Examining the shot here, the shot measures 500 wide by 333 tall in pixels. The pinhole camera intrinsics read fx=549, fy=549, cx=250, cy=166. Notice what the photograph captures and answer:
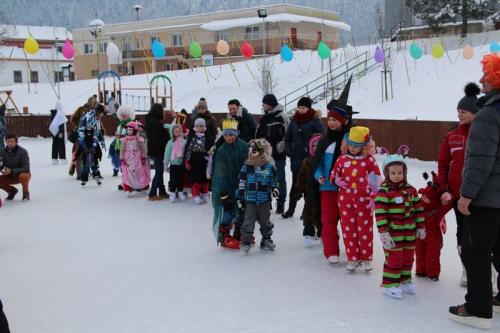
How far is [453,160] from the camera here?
447cm

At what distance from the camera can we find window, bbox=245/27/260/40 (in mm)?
44031

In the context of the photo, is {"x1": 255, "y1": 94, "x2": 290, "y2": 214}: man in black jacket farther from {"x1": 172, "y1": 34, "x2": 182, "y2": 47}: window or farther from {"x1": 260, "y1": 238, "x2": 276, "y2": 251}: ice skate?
{"x1": 172, "y1": 34, "x2": 182, "y2": 47}: window

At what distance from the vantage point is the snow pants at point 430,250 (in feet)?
15.9

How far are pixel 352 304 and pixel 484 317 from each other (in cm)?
103

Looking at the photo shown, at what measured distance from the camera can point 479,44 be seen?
30109 millimetres

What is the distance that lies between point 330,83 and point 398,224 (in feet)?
83.5

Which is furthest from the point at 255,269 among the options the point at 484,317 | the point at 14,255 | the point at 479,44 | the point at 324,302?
the point at 479,44

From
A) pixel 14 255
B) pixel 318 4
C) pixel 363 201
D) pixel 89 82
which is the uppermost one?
pixel 318 4

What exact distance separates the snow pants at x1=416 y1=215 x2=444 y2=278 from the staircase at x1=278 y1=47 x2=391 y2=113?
21599 millimetres

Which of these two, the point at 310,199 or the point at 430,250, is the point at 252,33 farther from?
the point at 430,250

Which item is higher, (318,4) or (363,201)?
(318,4)

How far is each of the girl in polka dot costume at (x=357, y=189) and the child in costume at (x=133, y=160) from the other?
17.1 feet

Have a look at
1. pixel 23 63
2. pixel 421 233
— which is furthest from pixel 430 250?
pixel 23 63

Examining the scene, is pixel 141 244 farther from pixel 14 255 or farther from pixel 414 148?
pixel 414 148
